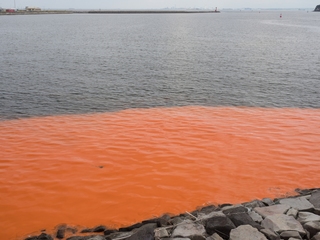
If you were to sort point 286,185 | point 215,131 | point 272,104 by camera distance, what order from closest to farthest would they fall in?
point 286,185 < point 215,131 < point 272,104

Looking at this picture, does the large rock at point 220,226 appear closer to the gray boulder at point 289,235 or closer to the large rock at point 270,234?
the large rock at point 270,234

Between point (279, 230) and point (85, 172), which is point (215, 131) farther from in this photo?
point (279, 230)

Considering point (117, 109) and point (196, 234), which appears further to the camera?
point (117, 109)

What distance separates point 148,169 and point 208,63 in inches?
971

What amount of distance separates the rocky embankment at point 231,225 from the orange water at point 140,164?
0.68 metres

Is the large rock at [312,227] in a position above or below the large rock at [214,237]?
above

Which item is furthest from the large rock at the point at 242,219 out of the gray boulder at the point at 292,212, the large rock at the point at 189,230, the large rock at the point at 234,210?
the gray boulder at the point at 292,212

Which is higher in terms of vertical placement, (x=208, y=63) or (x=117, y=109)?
(x=208, y=63)

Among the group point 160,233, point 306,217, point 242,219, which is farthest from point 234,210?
point 160,233

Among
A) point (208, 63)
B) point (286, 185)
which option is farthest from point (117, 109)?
point (208, 63)

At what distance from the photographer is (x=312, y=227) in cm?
773

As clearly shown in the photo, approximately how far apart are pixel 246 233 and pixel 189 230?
132 centimetres

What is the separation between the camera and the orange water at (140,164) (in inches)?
382

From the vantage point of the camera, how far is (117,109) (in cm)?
1972
